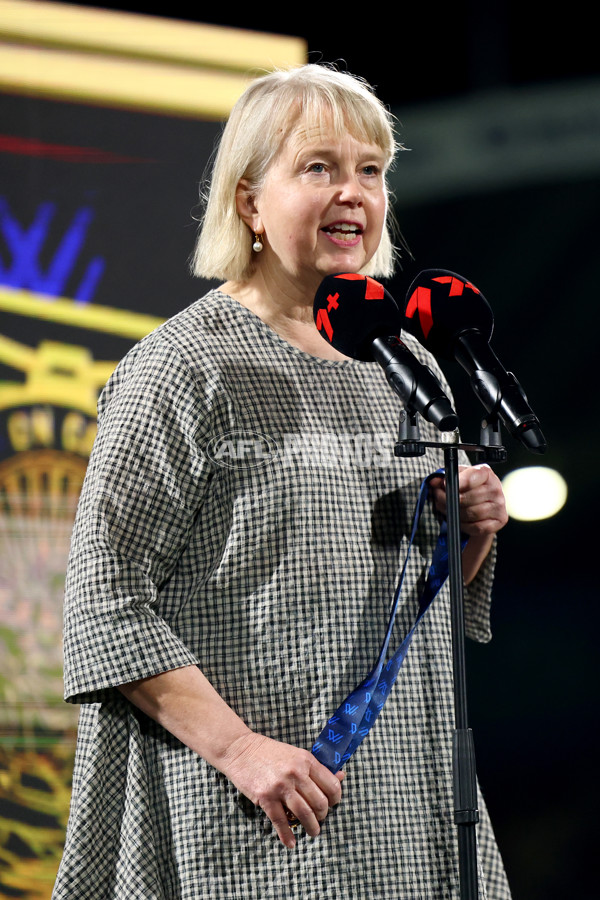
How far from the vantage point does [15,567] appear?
2080 mm

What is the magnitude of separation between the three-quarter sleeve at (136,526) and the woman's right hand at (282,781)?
0.12 m

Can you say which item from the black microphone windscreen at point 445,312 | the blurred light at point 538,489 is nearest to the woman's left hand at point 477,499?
the black microphone windscreen at point 445,312

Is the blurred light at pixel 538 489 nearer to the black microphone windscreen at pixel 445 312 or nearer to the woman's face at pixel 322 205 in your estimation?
the woman's face at pixel 322 205

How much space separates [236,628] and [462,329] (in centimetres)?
45

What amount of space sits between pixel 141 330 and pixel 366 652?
1.03 metres

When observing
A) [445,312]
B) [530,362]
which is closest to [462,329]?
[445,312]

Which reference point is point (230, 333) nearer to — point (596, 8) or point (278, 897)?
point (278, 897)

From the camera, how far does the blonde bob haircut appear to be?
60.1 inches

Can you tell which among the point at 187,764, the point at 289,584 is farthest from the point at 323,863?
the point at 289,584

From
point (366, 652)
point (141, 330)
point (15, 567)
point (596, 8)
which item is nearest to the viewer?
point (366, 652)

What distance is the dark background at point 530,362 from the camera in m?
2.92

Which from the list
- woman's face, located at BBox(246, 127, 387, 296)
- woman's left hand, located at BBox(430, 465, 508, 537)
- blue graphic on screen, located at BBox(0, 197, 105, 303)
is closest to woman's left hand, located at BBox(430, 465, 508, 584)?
woman's left hand, located at BBox(430, 465, 508, 537)

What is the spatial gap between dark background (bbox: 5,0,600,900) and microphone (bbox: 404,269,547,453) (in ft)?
5.49

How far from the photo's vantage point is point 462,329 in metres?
1.30
